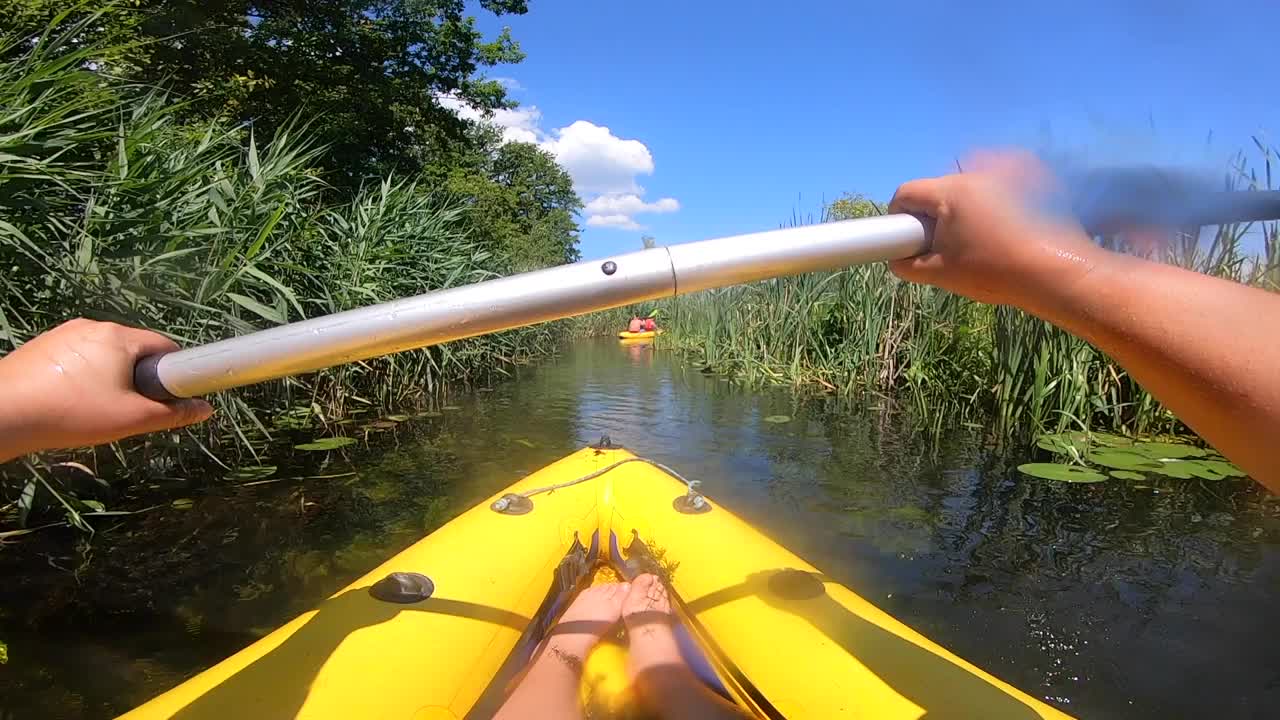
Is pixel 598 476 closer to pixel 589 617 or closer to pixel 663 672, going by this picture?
pixel 589 617

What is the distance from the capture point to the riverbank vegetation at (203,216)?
99.1 inches

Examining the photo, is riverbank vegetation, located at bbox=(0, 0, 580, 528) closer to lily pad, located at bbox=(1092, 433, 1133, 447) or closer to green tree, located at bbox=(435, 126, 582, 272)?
lily pad, located at bbox=(1092, 433, 1133, 447)

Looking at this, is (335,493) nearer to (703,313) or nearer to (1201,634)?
(1201,634)

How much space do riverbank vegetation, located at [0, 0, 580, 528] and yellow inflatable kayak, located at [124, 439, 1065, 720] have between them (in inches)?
64.1

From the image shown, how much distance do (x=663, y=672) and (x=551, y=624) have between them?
461 millimetres

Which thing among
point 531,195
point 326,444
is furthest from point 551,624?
point 531,195

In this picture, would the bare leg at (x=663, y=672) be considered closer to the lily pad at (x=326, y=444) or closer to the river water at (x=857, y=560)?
the river water at (x=857, y=560)

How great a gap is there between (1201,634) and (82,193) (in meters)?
4.56

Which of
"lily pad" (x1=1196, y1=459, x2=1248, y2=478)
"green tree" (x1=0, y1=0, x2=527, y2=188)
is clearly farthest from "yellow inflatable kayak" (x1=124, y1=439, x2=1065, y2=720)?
"green tree" (x1=0, y1=0, x2=527, y2=188)

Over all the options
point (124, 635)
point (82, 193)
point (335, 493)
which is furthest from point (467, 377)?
point (124, 635)

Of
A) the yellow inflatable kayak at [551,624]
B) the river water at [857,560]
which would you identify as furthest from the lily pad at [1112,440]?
the yellow inflatable kayak at [551,624]

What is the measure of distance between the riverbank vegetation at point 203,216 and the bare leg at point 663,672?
2.14m

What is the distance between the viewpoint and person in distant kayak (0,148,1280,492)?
537 mm

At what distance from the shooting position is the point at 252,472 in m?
3.76
